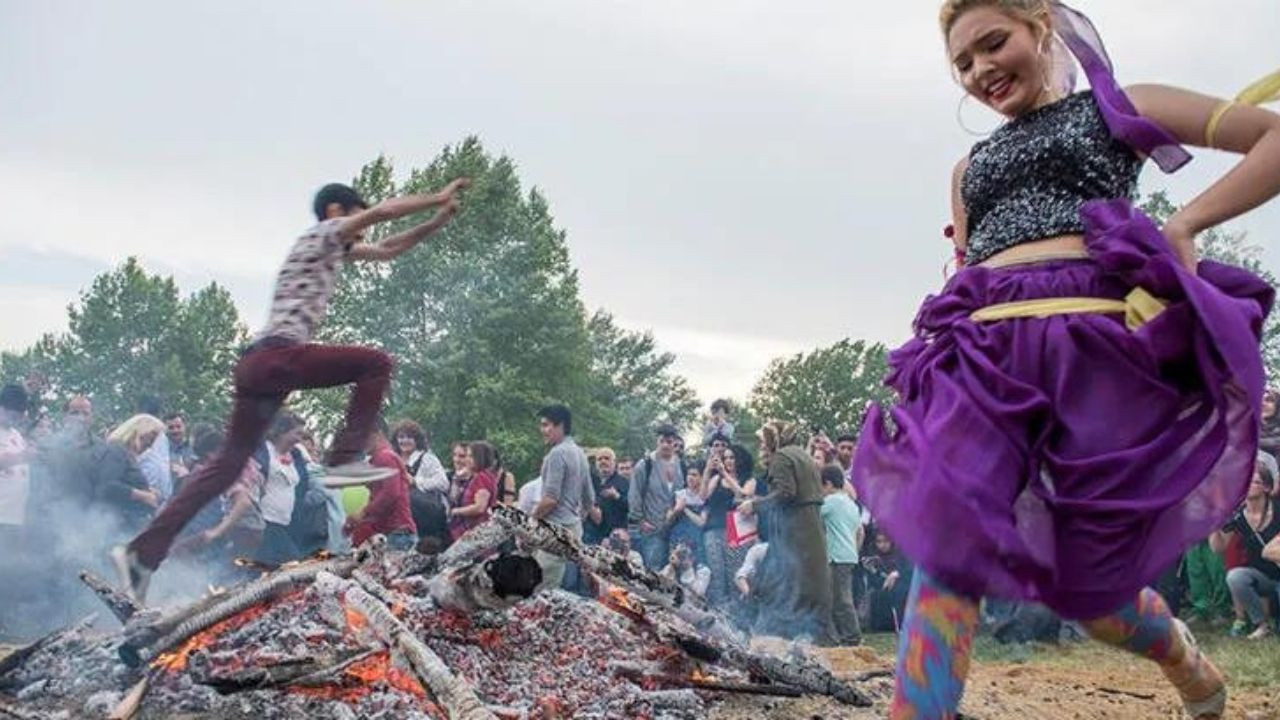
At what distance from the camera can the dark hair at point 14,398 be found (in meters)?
7.85

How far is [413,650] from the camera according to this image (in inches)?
146

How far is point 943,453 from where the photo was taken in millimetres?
2352

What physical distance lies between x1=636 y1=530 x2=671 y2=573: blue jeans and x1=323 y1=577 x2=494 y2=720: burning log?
19.9 ft

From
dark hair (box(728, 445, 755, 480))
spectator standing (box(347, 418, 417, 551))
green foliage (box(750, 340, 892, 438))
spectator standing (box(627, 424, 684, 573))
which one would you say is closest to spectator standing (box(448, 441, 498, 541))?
spectator standing (box(347, 418, 417, 551))

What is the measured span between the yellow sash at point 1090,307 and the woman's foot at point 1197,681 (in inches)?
36.1

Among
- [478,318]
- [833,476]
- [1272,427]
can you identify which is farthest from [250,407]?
[478,318]

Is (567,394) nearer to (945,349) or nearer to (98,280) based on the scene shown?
(98,280)

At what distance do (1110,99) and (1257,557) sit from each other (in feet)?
22.6

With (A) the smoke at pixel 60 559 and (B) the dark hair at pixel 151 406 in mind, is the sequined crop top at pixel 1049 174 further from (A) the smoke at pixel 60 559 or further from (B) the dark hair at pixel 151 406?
(B) the dark hair at pixel 151 406

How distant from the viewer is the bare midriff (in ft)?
8.41

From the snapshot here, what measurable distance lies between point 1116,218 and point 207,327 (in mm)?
52717

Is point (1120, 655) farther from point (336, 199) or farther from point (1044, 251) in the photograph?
point (1044, 251)

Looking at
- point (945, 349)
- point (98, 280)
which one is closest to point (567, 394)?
point (98, 280)

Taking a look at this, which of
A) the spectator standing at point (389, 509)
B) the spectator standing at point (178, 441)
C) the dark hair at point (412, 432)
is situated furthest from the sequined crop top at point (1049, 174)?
the spectator standing at point (178, 441)
